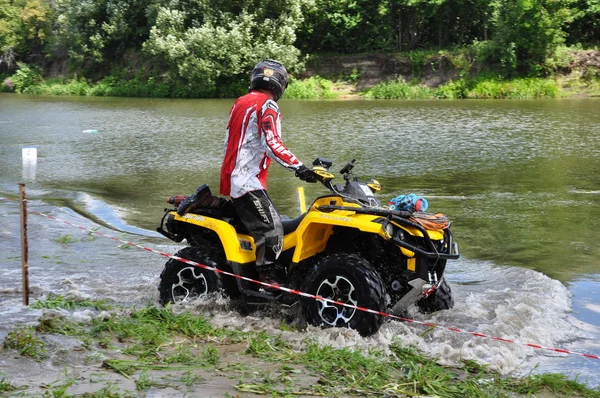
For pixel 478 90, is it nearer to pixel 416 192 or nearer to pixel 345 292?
pixel 416 192

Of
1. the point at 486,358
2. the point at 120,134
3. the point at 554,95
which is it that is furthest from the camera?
the point at 554,95

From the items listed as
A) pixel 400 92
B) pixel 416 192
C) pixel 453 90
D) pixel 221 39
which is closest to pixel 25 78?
pixel 221 39

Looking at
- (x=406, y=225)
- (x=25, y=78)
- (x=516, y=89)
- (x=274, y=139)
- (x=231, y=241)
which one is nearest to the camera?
(x=406, y=225)

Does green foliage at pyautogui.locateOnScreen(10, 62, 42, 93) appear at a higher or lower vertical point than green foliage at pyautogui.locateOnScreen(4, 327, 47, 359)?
higher

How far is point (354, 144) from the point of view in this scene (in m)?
21.1

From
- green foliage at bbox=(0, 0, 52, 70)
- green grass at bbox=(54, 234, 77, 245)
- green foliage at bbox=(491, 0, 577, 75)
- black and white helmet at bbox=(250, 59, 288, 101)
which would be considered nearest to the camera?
black and white helmet at bbox=(250, 59, 288, 101)

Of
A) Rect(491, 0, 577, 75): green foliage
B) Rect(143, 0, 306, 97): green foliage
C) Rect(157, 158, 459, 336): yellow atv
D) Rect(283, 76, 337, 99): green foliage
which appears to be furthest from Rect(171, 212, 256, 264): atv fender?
Rect(143, 0, 306, 97): green foliage

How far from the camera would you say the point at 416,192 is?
47.6ft

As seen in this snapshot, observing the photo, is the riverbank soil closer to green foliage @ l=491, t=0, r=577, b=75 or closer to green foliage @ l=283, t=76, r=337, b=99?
green foliage @ l=283, t=76, r=337, b=99

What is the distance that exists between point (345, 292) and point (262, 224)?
3.12ft

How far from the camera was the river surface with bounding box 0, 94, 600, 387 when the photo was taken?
707 cm

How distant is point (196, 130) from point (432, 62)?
19872mm

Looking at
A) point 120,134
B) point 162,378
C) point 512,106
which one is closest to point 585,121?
point 512,106

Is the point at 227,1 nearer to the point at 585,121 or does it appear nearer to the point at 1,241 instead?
the point at 585,121
